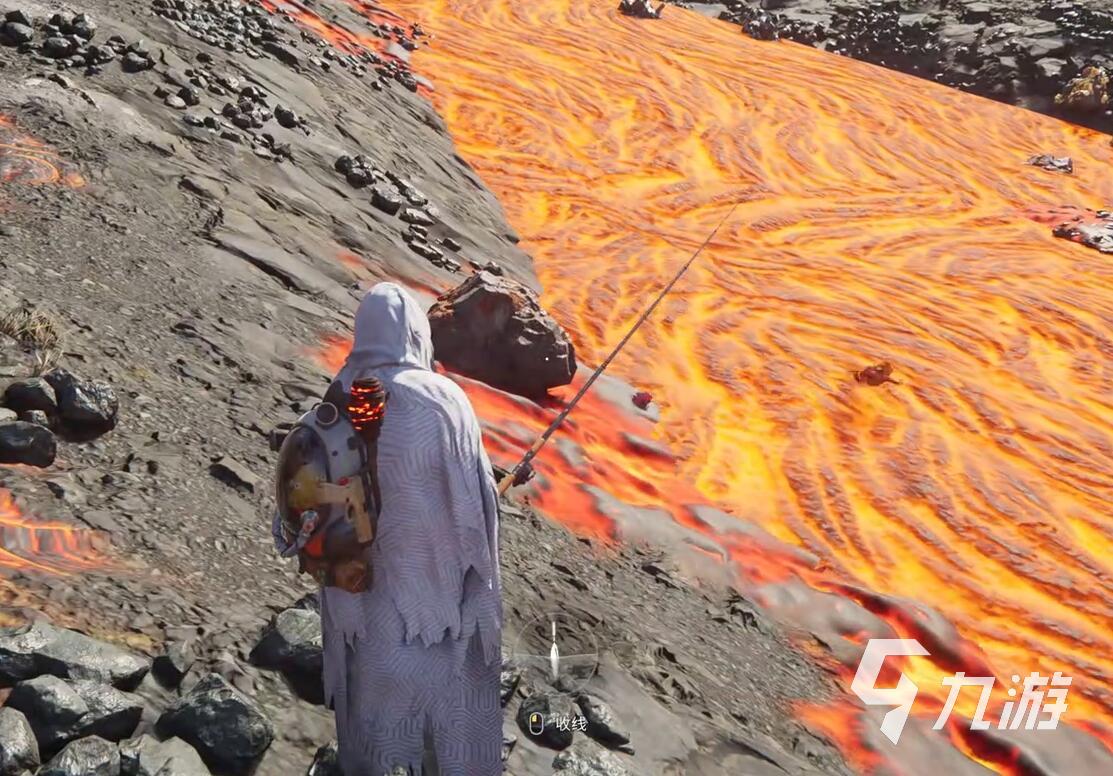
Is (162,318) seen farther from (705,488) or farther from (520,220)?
(520,220)

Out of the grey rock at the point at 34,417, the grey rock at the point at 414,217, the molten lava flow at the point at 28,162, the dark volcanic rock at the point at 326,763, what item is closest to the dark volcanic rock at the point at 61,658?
the dark volcanic rock at the point at 326,763

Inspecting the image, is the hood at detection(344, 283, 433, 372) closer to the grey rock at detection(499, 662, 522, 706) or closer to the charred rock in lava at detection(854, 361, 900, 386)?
the grey rock at detection(499, 662, 522, 706)

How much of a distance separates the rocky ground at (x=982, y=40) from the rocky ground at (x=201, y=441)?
1540cm

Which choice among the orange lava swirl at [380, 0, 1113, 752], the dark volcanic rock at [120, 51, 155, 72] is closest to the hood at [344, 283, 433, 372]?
the orange lava swirl at [380, 0, 1113, 752]

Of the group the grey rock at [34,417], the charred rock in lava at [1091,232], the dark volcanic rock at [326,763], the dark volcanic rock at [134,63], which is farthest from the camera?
the charred rock in lava at [1091,232]

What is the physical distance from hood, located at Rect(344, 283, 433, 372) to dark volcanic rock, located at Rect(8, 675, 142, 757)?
1246 millimetres

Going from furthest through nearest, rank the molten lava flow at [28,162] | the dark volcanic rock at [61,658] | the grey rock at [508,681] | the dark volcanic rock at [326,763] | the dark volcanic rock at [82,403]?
the molten lava flow at [28,162] < the dark volcanic rock at [82,403] < the grey rock at [508,681] < the dark volcanic rock at [326,763] < the dark volcanic rock at [61,658]

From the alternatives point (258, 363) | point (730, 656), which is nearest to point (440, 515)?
point (730, 656)

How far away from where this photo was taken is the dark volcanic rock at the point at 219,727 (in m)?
3.00

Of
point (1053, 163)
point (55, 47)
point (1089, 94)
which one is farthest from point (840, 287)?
point (1089, 94)

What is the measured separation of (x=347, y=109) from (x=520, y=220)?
2.57m

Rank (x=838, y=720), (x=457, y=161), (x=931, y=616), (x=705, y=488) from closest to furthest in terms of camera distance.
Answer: (x=838, y=720) < (x=931, y=616) < (x=705, y=488) < (x=457, y=161)

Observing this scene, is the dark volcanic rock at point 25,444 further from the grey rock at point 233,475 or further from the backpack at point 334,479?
the backpack at point 334,479

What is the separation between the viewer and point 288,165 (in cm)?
952
